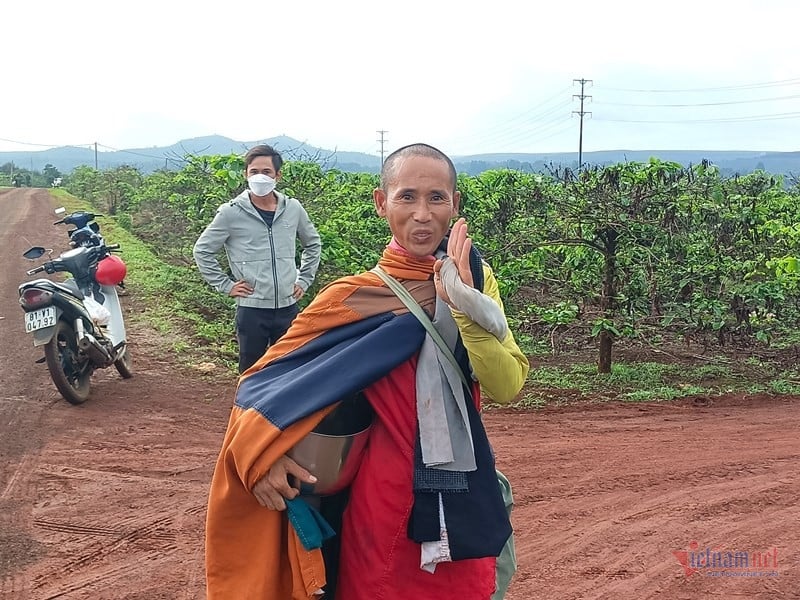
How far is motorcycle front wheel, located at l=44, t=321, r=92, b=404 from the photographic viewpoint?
18.0 ft

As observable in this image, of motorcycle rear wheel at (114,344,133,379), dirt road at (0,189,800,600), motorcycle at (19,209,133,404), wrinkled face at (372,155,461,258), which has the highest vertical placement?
wrinkled face at (372,155,461,258)

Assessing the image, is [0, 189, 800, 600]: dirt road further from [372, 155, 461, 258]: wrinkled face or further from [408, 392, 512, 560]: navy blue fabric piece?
[372, 155, 461, 258]: wrinkled face

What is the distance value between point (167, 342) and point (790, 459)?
5.63 metres

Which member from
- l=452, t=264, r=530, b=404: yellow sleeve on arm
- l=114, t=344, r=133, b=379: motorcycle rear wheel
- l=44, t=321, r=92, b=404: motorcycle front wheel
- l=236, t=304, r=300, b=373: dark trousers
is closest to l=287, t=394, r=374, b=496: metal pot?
l=452, t=264, r=530, b=404: yellow sleeve on arm

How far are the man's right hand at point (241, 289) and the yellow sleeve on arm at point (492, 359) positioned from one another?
11.1ft

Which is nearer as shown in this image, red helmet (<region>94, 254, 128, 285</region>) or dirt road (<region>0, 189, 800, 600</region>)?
dirt road (<region>0, 189, 800, 600</region>)

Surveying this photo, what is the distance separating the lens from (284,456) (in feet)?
5.81

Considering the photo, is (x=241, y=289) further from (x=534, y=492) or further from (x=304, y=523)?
(x=304, y=523)

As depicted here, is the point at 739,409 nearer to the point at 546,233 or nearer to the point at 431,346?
the point at 546,233

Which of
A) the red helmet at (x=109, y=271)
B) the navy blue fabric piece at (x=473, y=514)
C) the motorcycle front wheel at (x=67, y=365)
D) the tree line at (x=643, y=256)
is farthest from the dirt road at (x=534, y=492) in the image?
the navy blue fabric piece at (x=473, y=514)

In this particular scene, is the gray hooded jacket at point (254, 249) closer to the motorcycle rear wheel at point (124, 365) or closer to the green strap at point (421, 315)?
the motorcycle rear wheel at point (124, 365)

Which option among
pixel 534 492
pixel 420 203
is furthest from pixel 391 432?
pixel 534 492

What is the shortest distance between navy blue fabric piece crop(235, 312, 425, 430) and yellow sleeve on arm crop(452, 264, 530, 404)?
0.45 feet

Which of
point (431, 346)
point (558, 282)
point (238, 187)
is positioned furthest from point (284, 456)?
point (238, 187)
